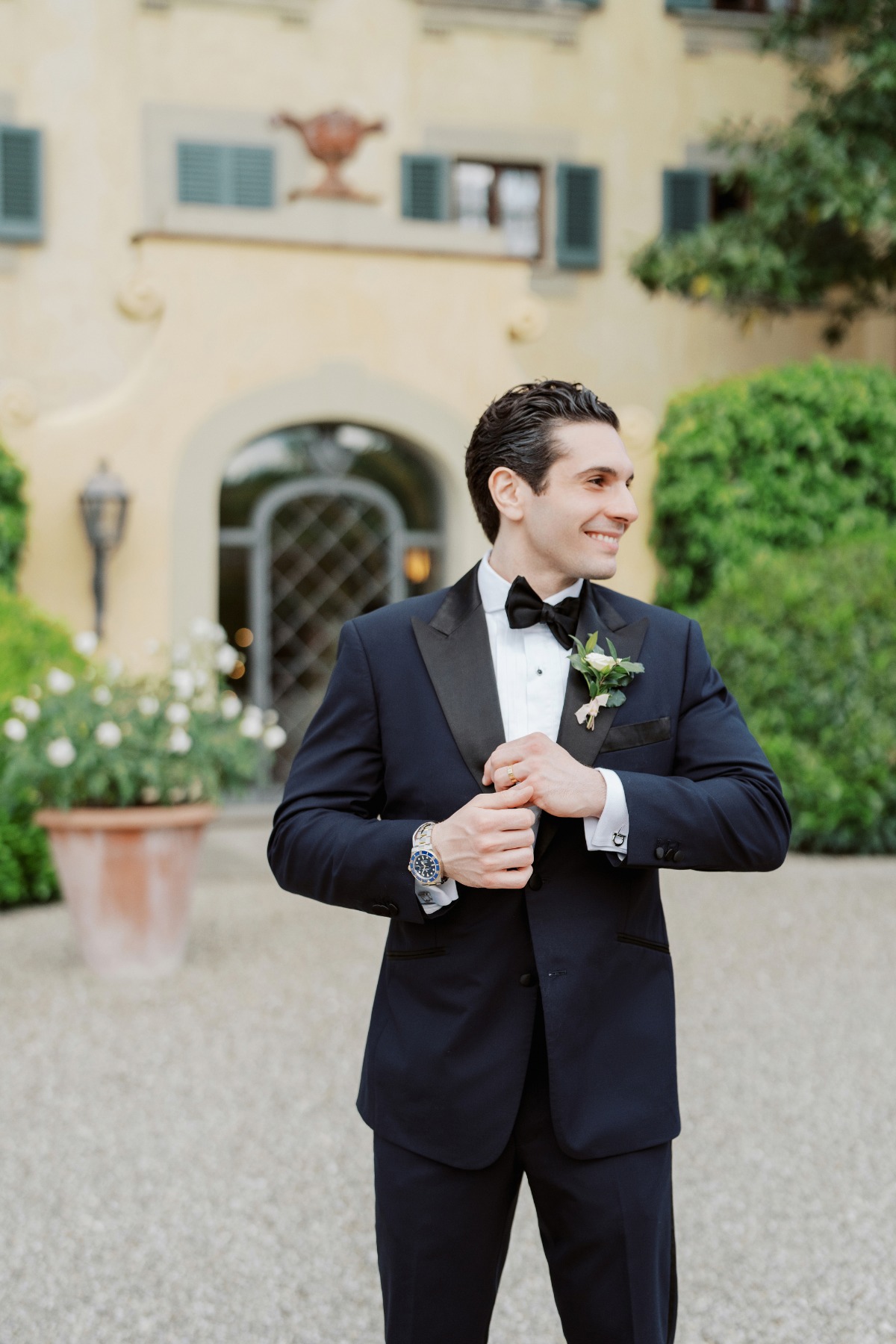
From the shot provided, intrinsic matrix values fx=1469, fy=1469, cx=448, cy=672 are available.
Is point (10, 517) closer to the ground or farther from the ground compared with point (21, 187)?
closer to the ground

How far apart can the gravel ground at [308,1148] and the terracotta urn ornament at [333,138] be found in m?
6.64

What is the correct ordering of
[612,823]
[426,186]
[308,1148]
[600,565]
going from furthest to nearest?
[426,186] → [308,1148] → [600,565] → [612,823]

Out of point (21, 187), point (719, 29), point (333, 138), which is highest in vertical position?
point (719, 29)

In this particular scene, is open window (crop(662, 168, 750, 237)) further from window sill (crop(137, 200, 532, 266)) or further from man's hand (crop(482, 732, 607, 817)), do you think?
man's hand (crop(482, 732, 607, 817))

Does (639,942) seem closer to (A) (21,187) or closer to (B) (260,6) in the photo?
(A) (21,187)

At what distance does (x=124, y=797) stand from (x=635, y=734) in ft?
15.3

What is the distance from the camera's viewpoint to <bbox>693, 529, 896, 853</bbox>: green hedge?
30.6ft

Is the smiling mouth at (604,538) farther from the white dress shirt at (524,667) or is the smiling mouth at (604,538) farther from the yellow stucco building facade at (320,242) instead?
the yellow stucco building facade at (320,242)

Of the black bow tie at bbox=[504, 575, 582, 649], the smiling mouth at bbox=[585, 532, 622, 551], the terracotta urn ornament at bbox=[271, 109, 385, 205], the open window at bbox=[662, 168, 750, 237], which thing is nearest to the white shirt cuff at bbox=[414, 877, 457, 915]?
the black bow tie at bbox=[504, 575, 582, 649]

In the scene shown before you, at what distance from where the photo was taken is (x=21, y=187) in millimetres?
12688

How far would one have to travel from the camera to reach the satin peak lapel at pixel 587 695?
2.16 metres

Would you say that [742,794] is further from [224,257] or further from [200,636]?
[224,257]

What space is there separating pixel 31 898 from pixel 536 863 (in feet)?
21.6

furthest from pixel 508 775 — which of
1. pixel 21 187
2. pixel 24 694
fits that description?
pixel 21 187
